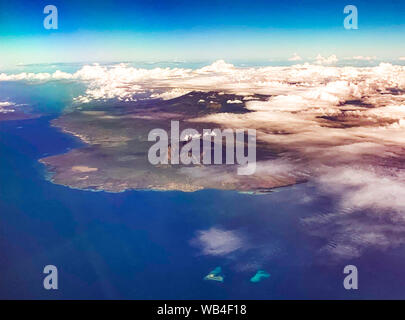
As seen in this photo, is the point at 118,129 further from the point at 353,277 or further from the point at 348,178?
the point at 353,277

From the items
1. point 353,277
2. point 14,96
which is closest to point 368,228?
point 353,277

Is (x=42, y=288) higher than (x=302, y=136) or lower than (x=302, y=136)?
lower

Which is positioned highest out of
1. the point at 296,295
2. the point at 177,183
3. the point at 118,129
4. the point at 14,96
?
the point at 14,96

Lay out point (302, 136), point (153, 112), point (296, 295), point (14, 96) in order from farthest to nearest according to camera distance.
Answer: point (14, 96)
point (153, 112)
point (302, 136)
point (296, 295)

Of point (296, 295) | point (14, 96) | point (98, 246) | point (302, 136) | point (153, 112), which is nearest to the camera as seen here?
point (296, 295)

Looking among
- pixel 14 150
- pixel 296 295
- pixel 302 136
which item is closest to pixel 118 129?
pixel 14 150

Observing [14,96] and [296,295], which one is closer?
[296,295]
